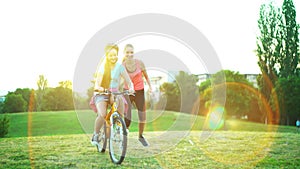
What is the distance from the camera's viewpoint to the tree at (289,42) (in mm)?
31344

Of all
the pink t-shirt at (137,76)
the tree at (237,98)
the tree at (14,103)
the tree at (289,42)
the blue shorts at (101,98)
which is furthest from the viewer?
the tree at (237,98)

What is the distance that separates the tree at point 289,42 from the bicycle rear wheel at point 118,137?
94.2 feet

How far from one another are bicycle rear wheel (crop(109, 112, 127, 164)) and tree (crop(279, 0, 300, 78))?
28700 millimetres

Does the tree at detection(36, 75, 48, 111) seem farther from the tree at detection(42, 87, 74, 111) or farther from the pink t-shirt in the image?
the pink t-shirt

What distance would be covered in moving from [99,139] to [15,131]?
16.7m

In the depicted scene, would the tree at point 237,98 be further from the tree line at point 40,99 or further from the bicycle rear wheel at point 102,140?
the bicycle rear wheel at point 102,140

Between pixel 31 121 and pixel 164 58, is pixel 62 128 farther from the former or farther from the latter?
pixel 164 58

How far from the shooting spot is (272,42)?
32.0 meters

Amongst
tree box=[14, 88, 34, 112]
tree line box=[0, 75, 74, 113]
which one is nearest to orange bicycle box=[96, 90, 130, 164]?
tree line box=[0, 75, 74, 113]

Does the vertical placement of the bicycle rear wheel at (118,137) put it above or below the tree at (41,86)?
below

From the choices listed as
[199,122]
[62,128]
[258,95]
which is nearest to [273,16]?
[258,95]

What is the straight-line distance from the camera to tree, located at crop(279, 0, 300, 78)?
31.3 m

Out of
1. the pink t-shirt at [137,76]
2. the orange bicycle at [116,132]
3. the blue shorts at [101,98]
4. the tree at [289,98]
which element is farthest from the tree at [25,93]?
the tree at [289,98]

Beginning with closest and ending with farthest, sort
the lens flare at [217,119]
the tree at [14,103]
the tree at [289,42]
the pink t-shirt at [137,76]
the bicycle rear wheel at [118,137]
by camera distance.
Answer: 1. the bicycle rear wheel at [118,137]
2. the pink t-shirt at [137,76]
3. the tree at [14,103]
4. the lens flare at [217,119]
5. the tree at [289,42]
